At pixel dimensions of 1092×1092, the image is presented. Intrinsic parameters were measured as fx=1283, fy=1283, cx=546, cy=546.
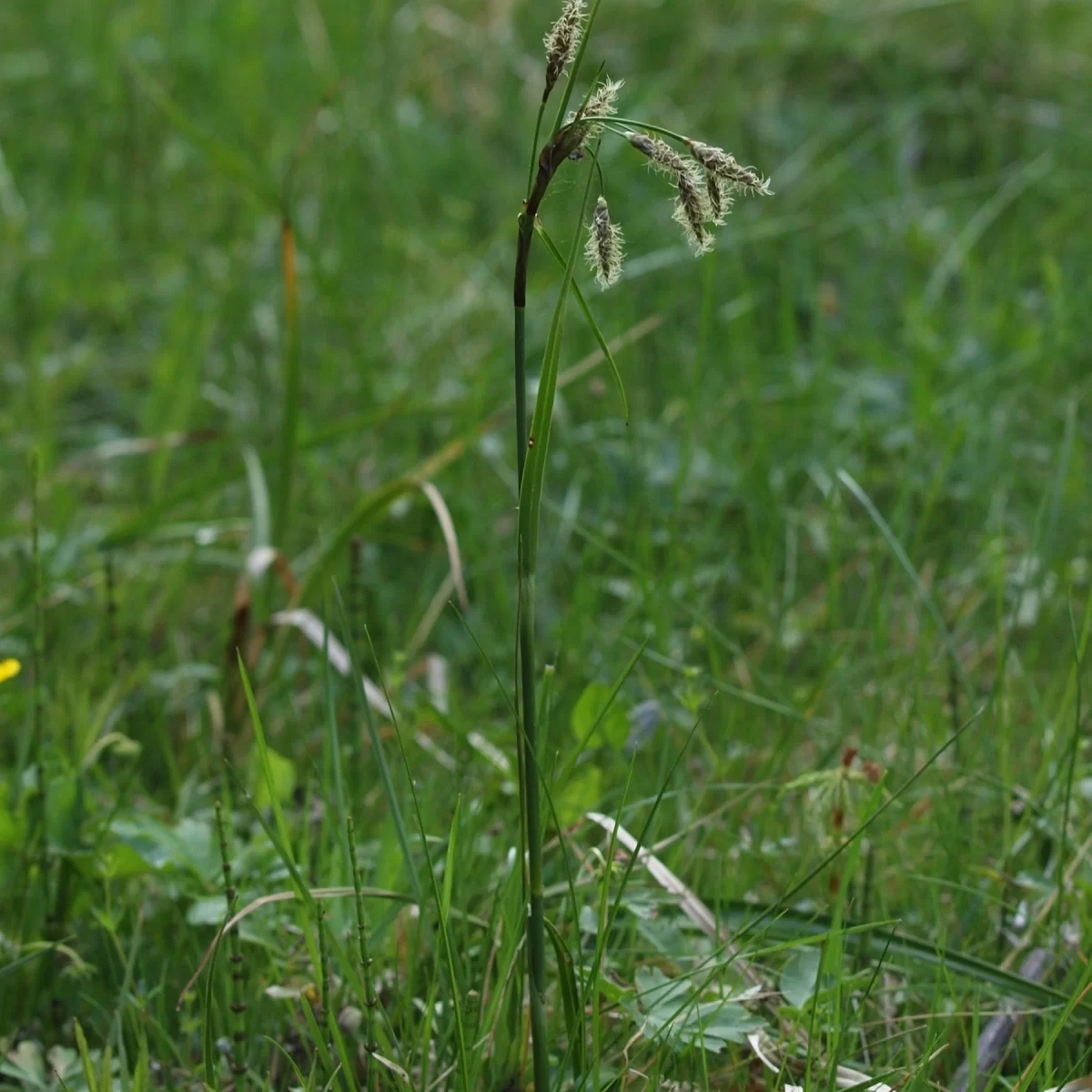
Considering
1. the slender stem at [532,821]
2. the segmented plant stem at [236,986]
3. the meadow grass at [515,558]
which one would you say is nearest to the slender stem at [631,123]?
the meadow grass at [515,558]

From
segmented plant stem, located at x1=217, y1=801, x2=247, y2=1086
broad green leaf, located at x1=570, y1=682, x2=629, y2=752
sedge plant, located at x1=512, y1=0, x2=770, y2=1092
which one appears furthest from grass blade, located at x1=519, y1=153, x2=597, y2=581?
broad green leaf, located at x1=570, y1=682, x2=629, y2=752

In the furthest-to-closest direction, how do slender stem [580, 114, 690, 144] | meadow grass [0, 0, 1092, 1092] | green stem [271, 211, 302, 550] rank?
1. green stem [271, 211, 302, 550]
2. meadow grass [0, 0, 1092, 1092]
3. slender stem [580, 114, 690, 144]

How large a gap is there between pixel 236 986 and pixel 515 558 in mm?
1312

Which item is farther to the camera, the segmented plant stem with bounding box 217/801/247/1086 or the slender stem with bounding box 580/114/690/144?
the segmented plant stem with bounding box 217/801/247/1086

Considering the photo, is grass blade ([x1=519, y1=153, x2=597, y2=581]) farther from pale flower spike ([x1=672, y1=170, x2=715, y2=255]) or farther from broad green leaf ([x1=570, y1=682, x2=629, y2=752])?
broad green leaf ([x1=570, y1=682, x2=629, y2=752])

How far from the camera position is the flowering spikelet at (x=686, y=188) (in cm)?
95

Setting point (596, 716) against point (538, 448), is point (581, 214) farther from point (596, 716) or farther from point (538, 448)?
point (596, 716)

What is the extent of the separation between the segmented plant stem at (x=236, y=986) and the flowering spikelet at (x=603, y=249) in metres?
0.61

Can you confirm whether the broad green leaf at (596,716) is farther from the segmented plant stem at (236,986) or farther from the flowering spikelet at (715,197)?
the flowering spikelet at (715,197)

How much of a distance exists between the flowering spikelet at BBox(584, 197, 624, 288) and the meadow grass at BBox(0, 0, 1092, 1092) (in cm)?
7

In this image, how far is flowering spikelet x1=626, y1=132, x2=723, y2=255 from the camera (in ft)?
3.11

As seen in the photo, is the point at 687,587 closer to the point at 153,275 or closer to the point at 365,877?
the point at 365,877

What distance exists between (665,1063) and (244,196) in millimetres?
3181

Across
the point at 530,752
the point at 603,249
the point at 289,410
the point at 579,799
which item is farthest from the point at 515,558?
Result: the point at 603,249
